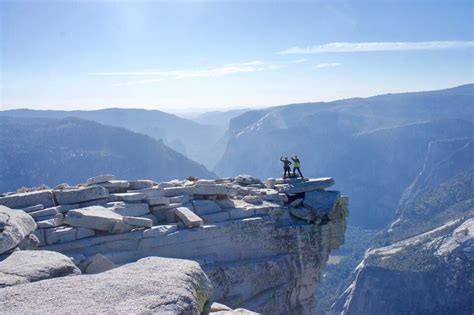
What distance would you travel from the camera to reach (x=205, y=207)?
19438 millimetres

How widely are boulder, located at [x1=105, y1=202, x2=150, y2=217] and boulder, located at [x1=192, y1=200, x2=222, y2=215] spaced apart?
2.05 meters

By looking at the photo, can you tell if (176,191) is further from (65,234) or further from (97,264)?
(97,264)

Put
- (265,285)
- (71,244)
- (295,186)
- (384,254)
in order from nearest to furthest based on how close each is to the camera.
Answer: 1. (71,244)
2. (265,285)
3. (295,186)
4. (384,254)

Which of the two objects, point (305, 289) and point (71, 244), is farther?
point (305, 289)

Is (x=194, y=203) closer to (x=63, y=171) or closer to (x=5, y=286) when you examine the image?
(x=5, y=286)

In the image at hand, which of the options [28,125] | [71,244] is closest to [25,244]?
[71,244]

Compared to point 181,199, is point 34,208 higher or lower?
higher

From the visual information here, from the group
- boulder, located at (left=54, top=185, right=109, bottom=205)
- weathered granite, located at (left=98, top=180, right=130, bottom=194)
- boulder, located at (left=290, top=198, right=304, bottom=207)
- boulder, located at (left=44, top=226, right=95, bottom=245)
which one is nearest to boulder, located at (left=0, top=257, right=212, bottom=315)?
boulder, located at (left=44, top=226, right=95, bottom=245)

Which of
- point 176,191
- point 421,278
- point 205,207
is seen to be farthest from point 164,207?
point 421,278

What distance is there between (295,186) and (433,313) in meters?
102

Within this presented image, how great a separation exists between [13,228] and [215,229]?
7.62 m

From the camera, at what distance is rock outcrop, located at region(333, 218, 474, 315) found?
105 metres

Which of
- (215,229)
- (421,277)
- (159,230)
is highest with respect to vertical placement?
(159,230)

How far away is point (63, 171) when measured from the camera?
148500 mm
